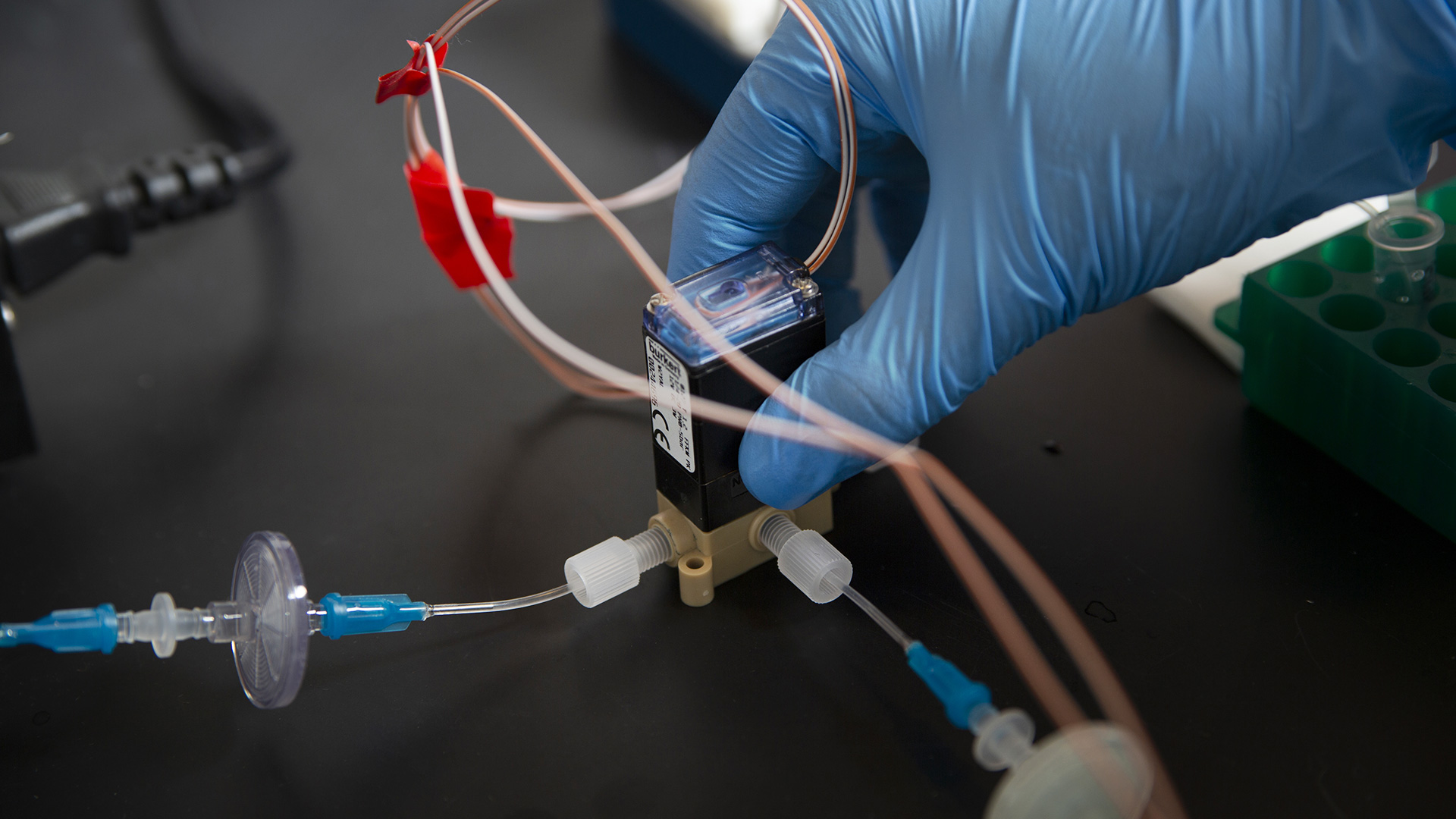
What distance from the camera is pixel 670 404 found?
0.82 m

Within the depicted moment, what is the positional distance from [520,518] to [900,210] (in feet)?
1.60

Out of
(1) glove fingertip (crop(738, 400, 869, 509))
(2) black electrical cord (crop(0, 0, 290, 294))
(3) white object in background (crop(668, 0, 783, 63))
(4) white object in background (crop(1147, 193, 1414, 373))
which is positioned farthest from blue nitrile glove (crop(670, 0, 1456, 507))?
(2) black electrical cord (crop(0, 0, 290, 294))

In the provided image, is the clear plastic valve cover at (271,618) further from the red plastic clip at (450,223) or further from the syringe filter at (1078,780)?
the syringe filter at (1078,780)

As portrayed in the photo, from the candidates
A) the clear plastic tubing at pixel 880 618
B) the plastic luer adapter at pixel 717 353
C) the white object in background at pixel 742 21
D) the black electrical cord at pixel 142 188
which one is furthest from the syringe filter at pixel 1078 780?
the black electrical cord at pixel 142 188

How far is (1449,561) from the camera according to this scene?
891mm

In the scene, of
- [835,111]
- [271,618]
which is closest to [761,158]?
[835,111]

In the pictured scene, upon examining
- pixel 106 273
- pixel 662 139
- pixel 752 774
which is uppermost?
pixel 106 273

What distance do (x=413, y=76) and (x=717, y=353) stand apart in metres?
0.37

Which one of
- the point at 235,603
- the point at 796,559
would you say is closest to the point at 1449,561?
the point at 796,559

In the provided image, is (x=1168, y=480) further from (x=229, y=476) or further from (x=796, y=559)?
(x=229, y=476)

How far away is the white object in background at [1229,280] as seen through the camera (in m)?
1.12

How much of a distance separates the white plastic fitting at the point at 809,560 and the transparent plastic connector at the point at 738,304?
18 centimetres

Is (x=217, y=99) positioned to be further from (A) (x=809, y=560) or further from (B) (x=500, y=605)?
(A) (x=809, y=560)

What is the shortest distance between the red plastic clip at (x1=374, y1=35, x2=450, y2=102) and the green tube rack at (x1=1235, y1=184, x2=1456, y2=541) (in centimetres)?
75
